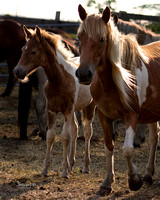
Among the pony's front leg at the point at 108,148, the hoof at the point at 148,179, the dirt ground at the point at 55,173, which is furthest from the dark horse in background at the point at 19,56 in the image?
the hoof at the point at 148,179

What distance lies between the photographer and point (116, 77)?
3348 mm

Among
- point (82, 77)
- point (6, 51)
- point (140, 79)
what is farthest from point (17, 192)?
point (6, 51)

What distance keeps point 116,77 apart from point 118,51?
24 cm

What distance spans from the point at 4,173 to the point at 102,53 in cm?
206

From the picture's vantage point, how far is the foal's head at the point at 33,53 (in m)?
4.59

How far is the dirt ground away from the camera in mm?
3678

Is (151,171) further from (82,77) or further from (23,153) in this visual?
(23,153)

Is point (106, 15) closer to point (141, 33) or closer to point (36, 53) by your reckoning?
point (36, 53)

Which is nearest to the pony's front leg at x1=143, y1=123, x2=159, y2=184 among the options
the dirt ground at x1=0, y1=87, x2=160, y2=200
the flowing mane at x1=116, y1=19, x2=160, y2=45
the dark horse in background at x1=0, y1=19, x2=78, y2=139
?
the dirt ground at x1=0, y1=87, x2=160, y2=200

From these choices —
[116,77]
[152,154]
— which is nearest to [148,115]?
[116,77]

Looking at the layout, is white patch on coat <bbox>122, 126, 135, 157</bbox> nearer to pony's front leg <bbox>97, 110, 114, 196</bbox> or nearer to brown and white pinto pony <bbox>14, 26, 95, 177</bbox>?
pony's front leg <bbox>97, 110, 114, 196</bbox>

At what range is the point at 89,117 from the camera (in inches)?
202

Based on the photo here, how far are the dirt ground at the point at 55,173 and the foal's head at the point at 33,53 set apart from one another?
126cm

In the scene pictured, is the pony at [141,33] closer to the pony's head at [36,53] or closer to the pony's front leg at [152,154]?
the pony's head at [36,53]
